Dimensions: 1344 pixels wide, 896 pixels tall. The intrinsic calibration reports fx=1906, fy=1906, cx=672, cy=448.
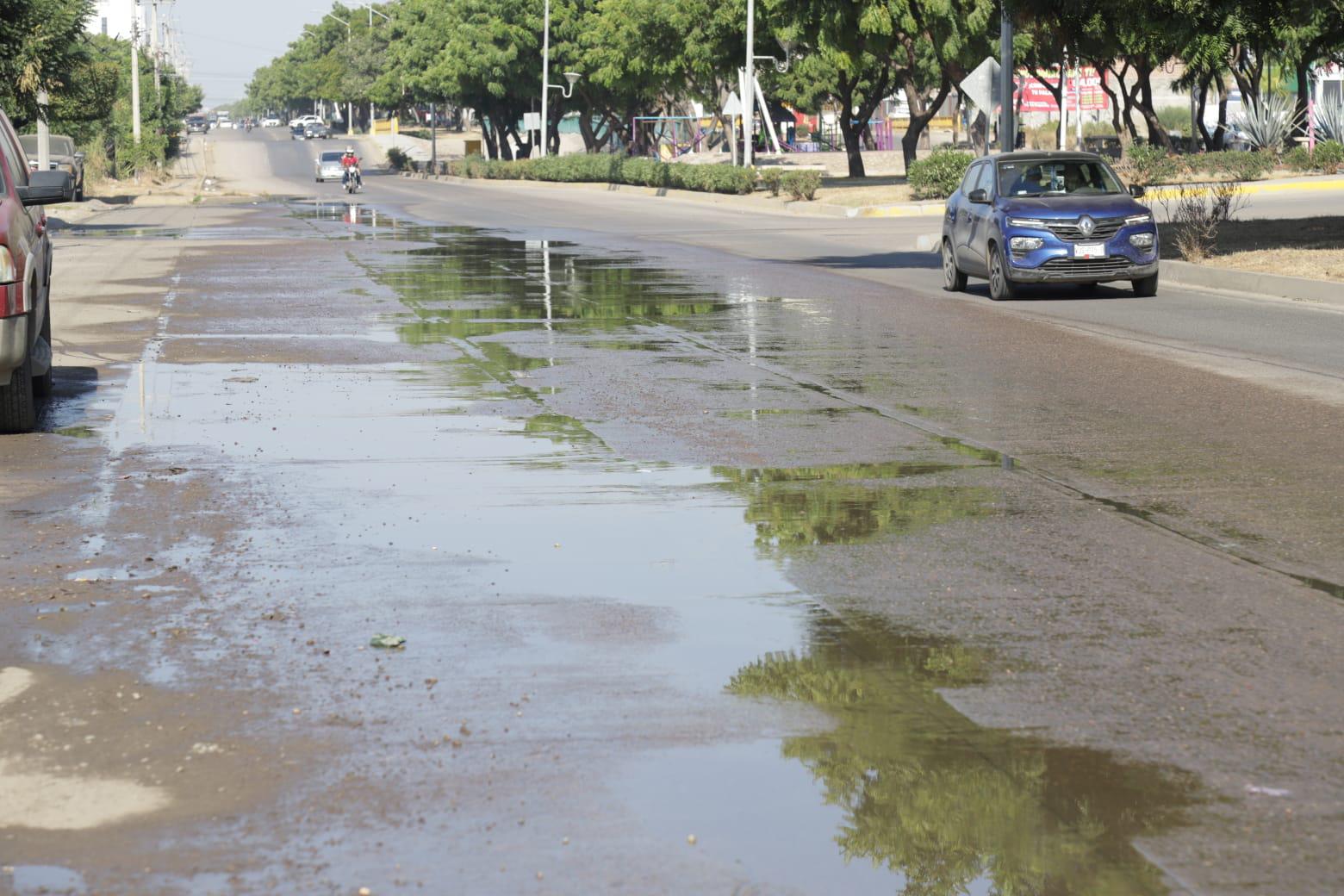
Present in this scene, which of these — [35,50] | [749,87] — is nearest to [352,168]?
[749,87]

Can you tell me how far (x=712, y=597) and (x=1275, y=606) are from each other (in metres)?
2.14

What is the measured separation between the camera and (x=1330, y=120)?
211ft

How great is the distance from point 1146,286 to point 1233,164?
34.6m

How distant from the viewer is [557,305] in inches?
863

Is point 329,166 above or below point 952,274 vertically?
above

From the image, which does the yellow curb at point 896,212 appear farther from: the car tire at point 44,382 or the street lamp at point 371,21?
the street lamp at point 371,21

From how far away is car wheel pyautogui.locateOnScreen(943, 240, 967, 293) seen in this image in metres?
24.0

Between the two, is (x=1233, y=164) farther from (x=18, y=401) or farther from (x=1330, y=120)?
(x=18, y=401)

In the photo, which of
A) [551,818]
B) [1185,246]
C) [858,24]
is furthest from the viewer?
[858,24]

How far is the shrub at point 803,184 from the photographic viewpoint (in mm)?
52969

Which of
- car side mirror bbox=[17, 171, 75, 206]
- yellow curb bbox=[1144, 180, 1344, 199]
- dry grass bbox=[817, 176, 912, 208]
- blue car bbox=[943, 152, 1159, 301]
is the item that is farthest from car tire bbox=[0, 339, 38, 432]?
yellow curb bbox=[1144, 180, 1344, 199]

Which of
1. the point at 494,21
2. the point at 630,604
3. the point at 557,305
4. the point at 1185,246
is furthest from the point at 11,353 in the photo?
the point at 494,21

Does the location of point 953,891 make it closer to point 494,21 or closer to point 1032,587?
point 1032,587

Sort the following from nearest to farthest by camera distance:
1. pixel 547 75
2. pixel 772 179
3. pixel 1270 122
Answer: pixel 772 179, pixel 1270 122, pixel 547 75
